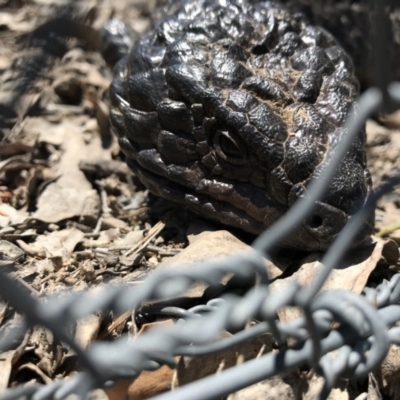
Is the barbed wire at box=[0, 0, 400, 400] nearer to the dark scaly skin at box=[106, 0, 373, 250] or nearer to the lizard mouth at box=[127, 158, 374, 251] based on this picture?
the lizard mouth at box=[127, 158, 374, 251]

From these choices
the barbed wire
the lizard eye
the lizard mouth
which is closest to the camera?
the barbed wire

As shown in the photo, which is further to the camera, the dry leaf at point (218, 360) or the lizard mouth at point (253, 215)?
the lizard mouth at point (253, 215)

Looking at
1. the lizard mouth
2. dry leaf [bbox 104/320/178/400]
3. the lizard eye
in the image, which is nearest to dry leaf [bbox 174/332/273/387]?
dry leaf [bbox 104/320/178/400]

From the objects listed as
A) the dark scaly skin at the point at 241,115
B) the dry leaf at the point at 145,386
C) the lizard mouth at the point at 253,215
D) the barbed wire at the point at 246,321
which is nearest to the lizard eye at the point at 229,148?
the dark scaly skin at the point at 241,115

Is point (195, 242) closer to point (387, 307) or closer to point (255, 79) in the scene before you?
point (255, 79)

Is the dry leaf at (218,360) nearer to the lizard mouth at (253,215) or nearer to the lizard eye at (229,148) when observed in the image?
→ the lizard mouth at (253,215)

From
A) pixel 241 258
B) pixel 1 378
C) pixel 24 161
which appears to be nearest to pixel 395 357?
pixel 241 258

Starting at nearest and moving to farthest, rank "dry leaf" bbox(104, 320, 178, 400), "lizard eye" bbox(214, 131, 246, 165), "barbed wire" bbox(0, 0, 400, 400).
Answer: "barbed wire" bbox(0, 0, 400, 400), "dry leaf" bbox(104, 320, 178, 400), "lizard eye" bbox(214, 131, 246, 165)

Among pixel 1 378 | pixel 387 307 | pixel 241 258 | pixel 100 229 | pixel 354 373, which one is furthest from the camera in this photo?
pixel 100 229
